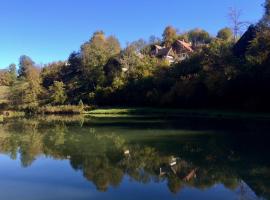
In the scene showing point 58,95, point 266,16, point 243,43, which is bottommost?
point 58,95

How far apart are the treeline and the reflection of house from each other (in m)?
3.61

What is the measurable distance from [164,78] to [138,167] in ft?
155

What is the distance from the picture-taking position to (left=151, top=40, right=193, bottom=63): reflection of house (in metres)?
90.5

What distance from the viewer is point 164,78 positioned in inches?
2415

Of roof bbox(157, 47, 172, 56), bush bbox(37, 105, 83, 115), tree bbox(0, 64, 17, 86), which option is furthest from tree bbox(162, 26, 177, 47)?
bush bbox(37, 105, 83, 115)

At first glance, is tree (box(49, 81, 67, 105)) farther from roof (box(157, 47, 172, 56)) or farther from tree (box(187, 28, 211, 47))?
tree (box(187, 28, 211, 47))

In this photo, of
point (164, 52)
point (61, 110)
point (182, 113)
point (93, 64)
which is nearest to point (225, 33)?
point (164, 52)

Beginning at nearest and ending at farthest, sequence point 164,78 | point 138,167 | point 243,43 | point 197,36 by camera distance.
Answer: point 138,167 < point 243,43 < point 164,78 < point 197,36

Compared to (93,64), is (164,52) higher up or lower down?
higher up

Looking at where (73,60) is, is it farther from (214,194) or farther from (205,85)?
(214,194)

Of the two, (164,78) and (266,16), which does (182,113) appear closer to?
(164,78)

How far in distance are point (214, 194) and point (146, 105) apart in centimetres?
5131

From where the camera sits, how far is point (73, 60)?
90.8 meters

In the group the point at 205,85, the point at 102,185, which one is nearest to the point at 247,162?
the point at 102,185
